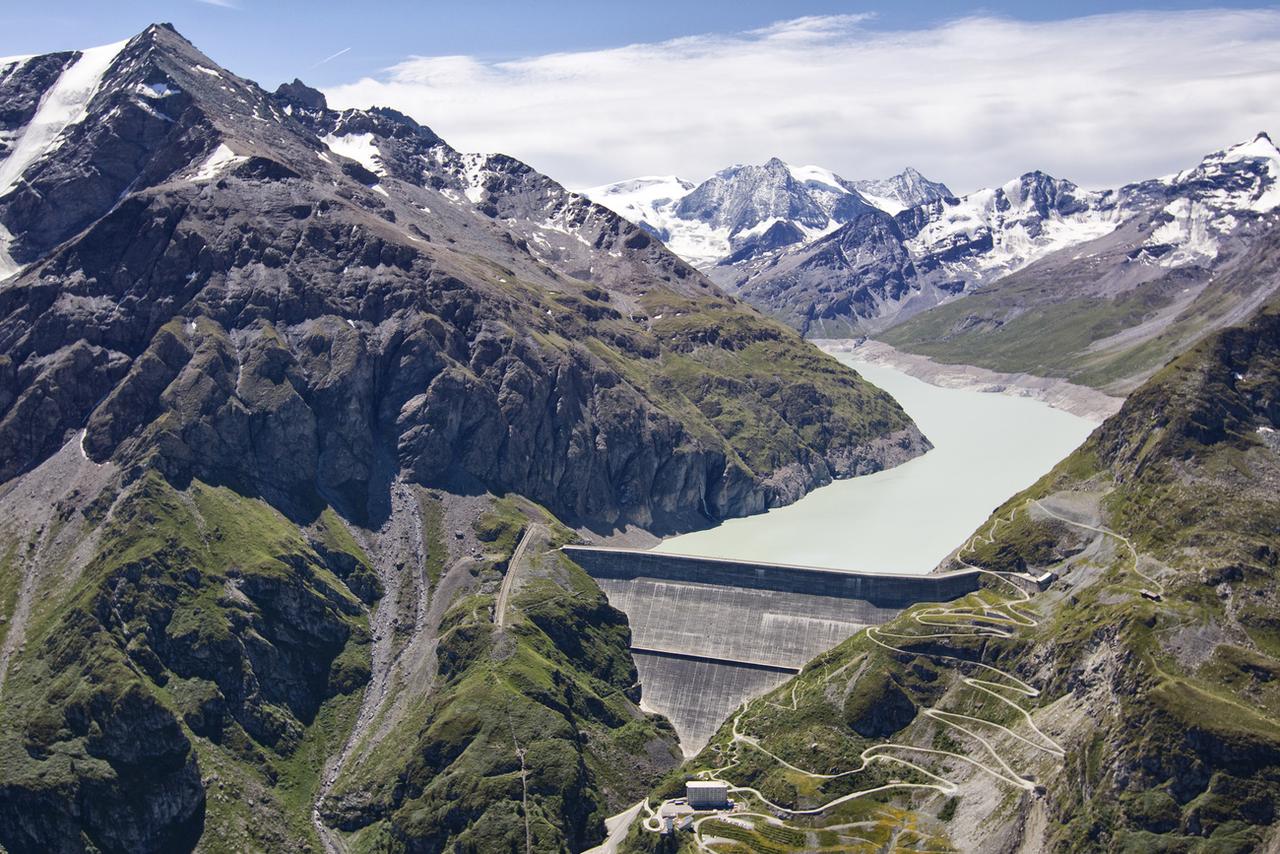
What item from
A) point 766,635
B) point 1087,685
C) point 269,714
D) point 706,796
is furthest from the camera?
point 766,635

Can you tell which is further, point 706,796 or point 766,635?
point 766,635

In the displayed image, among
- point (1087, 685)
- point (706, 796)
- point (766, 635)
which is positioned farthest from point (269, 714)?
point (1087, 685)

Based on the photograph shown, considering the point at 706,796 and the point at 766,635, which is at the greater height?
the point at 766,635

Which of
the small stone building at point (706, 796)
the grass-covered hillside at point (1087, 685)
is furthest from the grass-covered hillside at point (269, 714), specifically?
the grass-covered hillside at point (1087, 685)

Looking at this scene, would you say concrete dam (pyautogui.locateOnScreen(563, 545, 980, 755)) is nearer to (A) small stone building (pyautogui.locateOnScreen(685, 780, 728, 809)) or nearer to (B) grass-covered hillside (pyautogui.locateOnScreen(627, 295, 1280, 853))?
(B) grass-covered hillside (pyautogui.locateOnScreen(627, 295, 1280, 853))

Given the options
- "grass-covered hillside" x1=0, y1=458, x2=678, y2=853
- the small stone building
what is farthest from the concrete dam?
the small stone building

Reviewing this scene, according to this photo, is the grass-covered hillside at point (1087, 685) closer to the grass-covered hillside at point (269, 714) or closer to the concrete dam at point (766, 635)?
the concrete dam at point (766, 635)

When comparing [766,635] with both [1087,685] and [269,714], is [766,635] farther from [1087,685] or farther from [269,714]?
[269,714]

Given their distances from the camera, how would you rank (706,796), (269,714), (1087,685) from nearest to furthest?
1. (1087,685)
2. (706,796)
3. (269,714)

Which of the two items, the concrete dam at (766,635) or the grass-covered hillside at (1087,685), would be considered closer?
the grass-covered hillside at (1087,685)
